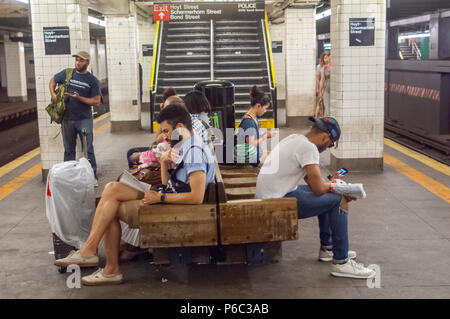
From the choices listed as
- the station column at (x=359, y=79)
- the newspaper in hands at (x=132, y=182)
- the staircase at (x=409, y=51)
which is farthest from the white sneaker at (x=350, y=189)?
the staircase at (x=409, y=51)

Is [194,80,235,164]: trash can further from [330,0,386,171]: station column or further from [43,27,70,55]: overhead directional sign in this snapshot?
[43,27,70,55]: overhead directional sign

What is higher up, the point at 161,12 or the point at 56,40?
the point at 161,12

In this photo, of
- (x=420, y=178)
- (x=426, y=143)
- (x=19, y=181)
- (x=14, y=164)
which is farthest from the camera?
(x=426, y=143)

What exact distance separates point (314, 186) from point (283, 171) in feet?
0.80

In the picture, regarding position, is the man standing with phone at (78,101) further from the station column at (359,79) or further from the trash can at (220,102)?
the station column at (359,79)

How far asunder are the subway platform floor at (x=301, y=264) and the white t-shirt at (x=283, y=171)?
65 centimetres

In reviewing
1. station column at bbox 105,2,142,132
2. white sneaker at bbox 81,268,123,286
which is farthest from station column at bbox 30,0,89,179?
station column at bbox 105,2,142,132

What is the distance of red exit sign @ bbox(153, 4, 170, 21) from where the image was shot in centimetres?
1255

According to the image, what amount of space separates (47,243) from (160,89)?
890 cm

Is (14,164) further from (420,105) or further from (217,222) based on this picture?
(420,105)

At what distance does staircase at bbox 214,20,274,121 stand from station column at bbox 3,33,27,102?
48.6ft

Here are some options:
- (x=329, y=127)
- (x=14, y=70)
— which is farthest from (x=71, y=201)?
(x=14, y=70)

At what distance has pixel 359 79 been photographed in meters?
8.30
